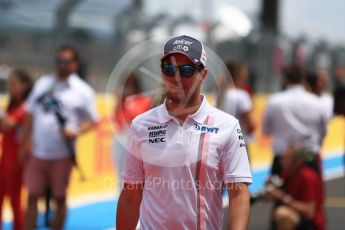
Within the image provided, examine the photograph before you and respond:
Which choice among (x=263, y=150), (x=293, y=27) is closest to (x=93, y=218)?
(x=263, y=150)

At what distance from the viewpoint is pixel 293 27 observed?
25.6m

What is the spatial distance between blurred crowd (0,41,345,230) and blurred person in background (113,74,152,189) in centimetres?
1

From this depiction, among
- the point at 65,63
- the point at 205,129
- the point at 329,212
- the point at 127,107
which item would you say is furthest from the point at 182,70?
the point at 329,212

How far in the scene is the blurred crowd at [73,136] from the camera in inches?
314

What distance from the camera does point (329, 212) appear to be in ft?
40.2

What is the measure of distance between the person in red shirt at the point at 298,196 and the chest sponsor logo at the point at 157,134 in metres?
3.48

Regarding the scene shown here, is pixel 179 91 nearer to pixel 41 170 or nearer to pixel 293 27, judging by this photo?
pixel 41 170

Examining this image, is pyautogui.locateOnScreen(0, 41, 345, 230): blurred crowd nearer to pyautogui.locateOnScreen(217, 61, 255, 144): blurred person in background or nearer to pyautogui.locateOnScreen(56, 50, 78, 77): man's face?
pyautogui.locateOnScreen(56, 50, 78, 77): man's face

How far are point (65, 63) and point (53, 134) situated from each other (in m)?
0.66

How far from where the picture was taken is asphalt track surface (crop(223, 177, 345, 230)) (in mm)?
10828

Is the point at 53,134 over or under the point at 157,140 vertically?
under

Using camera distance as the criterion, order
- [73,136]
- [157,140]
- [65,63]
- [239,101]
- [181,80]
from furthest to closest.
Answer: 1. [239,101]
2. [65,63]
3. [73,136]
4. [157,140]
5. [181,80]

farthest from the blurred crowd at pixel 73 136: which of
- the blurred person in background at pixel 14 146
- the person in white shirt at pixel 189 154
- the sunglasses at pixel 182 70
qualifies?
the sunglasses at pixel 182 70

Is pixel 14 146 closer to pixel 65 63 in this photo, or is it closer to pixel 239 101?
pixel 65 63
